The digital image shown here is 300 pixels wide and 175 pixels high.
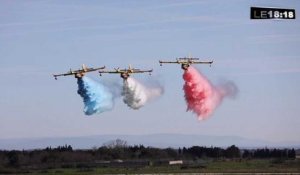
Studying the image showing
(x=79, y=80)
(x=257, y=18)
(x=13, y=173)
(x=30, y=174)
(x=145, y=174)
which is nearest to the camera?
(x=257, y=18)

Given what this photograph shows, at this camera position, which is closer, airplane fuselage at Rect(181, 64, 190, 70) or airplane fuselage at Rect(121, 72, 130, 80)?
airplane fuselage at Rect(181, 64, 190, 70)

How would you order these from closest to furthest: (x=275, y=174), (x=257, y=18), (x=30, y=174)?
(x=257, y=18) < (x=275, y=174) < (x=30, y=174)

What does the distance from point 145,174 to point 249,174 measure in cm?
2213

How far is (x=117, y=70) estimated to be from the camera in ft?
399

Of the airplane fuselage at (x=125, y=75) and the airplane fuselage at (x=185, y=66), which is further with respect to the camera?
the airplane fuselage at (x=125, y=75)

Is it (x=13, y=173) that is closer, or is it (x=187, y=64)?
(x=187, y=64)

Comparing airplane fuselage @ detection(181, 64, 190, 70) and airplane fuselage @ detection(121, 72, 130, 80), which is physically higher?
airplane fuselage @ detection(181, 64, 190, 70)

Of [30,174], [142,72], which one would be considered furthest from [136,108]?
[30,174]

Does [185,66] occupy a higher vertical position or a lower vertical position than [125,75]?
higher

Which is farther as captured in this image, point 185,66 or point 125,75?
point 125,75

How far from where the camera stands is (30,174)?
589ft

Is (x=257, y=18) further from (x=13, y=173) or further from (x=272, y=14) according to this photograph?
(x=13, y=173)

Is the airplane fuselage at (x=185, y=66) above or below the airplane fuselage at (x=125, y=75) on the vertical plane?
above

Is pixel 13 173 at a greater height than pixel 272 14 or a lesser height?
lesser
